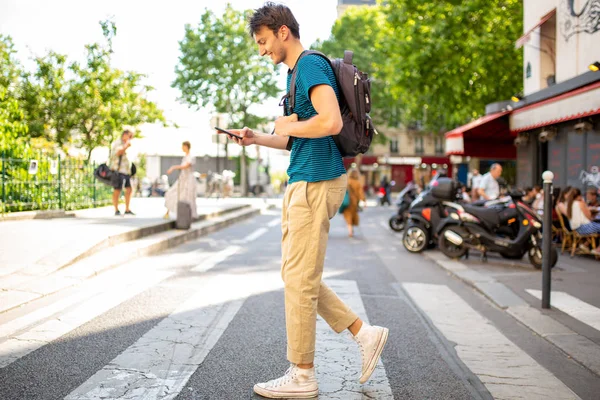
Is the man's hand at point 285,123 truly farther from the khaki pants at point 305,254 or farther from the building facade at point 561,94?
the building facade at point 561,94

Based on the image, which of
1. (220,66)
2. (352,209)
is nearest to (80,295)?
(352,209)

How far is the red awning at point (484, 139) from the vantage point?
17484mm

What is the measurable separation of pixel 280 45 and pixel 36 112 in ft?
72.5

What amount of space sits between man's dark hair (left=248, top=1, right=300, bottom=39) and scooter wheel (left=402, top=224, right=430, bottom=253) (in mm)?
8735

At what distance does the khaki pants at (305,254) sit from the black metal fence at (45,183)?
1073cm

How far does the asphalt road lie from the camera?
3662 millimetres

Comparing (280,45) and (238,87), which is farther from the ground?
(238,87)

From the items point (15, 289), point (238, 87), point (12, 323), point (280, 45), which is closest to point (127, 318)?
point (12, 323)

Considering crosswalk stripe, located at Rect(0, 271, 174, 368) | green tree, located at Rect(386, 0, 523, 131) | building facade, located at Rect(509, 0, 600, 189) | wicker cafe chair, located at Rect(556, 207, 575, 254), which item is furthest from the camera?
green tree, located at Rect(386, 0, 523, 131)

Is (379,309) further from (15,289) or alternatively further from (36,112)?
(36,112)

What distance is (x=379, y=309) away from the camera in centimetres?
619

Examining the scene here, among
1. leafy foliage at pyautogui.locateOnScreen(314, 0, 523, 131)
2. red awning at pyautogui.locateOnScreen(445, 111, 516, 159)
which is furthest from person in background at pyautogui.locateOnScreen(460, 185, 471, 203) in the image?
leafy foliage at pyautogui.locateOnScreen(314, 0, 523, 131)

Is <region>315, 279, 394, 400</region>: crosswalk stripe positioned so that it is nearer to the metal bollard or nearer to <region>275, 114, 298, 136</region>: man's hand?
<region>275, 114, 298, 136</region>: man's hand

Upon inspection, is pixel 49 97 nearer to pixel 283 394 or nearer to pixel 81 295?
pixel 81 295
